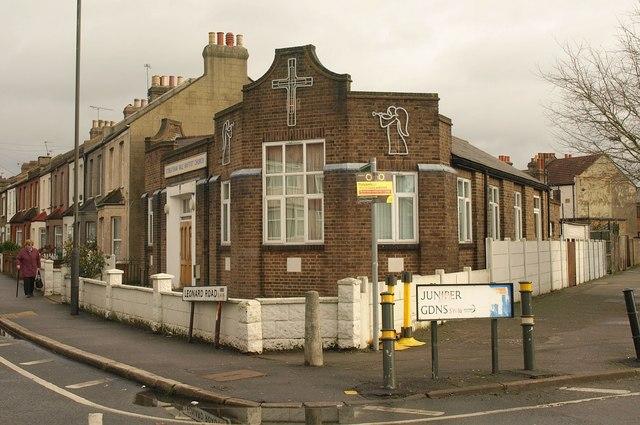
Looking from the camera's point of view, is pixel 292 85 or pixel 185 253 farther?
pixel 185 253

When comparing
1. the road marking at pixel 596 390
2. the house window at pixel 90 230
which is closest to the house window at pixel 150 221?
the house window at pixel 90 230

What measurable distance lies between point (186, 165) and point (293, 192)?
5.97m

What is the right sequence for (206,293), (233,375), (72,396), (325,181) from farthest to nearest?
(325,181) → (206,293) → (233,375) → (72,396)

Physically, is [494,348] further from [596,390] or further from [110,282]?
[110,282]

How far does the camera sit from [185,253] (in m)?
22.7

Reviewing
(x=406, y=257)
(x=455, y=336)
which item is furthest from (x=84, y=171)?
(x=455, y=336)

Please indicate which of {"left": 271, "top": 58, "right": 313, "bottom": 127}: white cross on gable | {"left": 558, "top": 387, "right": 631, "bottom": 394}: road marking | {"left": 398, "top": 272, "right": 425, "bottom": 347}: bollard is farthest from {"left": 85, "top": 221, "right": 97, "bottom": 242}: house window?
{"left": 558, "top": 387, "right": 631, "bottom": 394}: road marking

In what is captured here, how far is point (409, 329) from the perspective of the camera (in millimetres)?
12547

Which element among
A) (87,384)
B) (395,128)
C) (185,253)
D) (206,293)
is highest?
(395,128)

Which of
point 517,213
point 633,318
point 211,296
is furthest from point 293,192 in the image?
point 517,213

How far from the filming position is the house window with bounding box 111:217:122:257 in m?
28.8

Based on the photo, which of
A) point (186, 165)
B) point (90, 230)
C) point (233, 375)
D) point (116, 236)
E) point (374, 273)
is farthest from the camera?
point (90, 230)

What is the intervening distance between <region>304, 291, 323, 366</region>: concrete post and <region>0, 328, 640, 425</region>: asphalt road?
242cm

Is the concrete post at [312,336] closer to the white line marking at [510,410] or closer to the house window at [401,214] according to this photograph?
the white line marking at [510,410]
